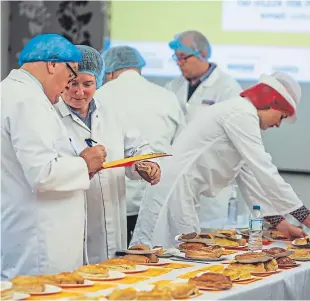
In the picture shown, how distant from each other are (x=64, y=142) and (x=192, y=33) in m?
2.45

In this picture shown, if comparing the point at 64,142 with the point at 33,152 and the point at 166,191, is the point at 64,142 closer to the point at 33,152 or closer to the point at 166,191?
the point at 33,152

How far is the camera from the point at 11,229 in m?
3.01

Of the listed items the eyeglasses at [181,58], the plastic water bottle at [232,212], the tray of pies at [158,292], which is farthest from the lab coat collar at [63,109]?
the eyeglasses at [181,58]

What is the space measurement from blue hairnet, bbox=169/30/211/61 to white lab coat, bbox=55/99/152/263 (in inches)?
74.5

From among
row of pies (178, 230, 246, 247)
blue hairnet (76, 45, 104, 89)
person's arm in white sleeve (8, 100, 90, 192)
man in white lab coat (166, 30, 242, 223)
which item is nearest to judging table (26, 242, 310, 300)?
row of pies (178, 230, 246, 247)

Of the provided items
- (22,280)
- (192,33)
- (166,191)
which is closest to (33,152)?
(22,280)

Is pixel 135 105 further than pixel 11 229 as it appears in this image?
Yes

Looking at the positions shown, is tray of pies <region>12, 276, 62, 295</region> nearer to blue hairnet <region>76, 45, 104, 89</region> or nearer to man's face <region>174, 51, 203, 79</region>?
blue hairnet <region>76, 45, 104, 89</region>

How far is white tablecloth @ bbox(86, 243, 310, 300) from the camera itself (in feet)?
8.51

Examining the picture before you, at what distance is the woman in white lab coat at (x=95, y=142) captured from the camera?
3457 millimetres

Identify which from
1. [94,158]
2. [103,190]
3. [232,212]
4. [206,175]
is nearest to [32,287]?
[94,158]

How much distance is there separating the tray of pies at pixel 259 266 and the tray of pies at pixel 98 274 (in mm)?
417

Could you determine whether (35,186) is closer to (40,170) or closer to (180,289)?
(40,170)

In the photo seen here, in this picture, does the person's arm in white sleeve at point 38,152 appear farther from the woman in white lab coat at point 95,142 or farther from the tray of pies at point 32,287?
the woman in white lab coat at point 95,142
